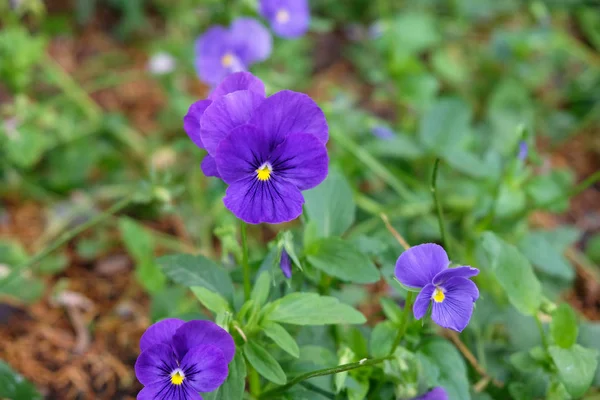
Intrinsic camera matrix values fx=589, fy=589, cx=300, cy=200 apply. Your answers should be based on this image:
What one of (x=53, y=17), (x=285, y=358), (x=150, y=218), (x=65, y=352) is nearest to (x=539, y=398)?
(x=285, y=358)

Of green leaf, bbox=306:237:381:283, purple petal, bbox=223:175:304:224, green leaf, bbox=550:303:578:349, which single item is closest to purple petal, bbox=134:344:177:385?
purple petal, bbox=223:175:304:224

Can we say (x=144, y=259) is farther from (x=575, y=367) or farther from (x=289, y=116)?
(x=575, y=367)

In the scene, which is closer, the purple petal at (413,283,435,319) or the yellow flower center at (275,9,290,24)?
the purple petal at (413,283,435,319)

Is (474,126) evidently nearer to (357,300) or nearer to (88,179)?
(357,300)

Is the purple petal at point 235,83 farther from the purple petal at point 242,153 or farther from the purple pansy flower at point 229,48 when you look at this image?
the purple pansy flower at point 229,48

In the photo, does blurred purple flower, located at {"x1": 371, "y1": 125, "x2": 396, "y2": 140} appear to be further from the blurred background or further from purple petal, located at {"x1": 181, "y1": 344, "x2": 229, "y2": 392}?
purple petal, located at {"x1": 181, "y1": 344, "x2": 229, "y2": 392}
